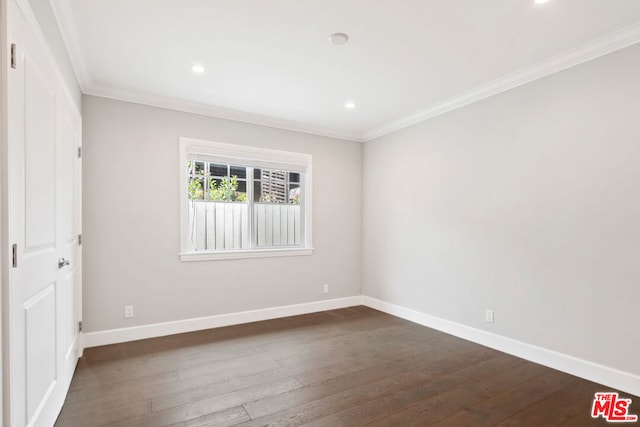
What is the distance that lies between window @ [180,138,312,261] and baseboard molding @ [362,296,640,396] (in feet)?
6.06

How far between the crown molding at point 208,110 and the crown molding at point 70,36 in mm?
276

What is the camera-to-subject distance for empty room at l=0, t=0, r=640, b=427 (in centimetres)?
208

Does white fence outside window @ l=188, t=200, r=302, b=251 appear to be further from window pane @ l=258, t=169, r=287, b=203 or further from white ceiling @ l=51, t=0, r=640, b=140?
white ceiling @ l=51, t=0, r=640, b=140

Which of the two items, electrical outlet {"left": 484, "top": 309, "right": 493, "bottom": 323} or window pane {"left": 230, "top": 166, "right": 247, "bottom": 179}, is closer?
electrical outlet {"left": 484, "top": 309, "right": 493, "bottom": 323}

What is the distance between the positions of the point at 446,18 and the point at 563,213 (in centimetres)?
187

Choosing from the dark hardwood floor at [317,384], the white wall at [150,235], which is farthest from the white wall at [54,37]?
the dark hardwood floor at [317,384]

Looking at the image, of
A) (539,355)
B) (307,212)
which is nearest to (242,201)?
(307,212)

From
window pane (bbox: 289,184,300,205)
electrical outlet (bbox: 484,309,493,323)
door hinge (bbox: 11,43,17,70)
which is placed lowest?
electrical outlet (bbox: 484,309,493,323)

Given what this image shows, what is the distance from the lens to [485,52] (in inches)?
105

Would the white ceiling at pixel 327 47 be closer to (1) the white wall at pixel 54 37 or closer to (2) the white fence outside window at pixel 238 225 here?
(1) the white wall at pixel 54 37

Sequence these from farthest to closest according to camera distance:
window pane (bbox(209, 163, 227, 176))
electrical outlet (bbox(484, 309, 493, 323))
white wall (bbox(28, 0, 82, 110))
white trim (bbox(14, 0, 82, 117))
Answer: window pane (bbox(209, 163, 227, 176)) < electrical outlet (bbox(484, 309, 493, 323)) < white wall (bbox(28, 0, 82, 110)) < white trim (bbox(14, 0, 82, 117))

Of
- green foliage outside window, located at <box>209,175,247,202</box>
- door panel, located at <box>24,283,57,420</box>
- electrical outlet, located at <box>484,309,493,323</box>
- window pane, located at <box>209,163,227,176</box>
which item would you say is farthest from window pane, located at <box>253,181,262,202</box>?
electrical outlet, located at <box>484,309,493,323</box>

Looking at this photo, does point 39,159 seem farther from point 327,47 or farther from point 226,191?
point 226,191

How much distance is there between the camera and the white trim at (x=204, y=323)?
3.34m
